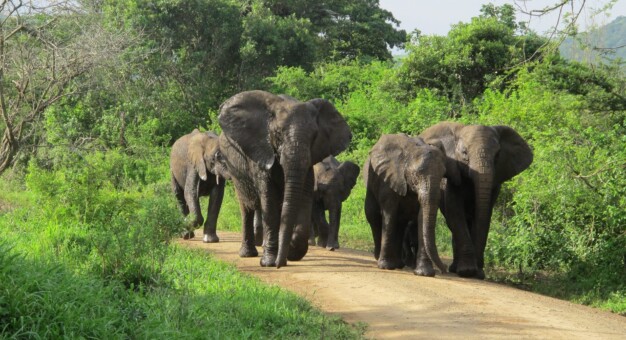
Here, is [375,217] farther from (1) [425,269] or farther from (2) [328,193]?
(2) [328,193]

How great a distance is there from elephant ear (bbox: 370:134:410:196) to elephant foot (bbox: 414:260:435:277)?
1066 mm

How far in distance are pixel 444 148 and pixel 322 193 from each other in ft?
9.48

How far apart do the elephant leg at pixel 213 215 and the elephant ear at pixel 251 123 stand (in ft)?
10.4

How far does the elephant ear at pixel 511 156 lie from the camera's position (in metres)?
13.2

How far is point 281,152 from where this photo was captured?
1116 centimetres

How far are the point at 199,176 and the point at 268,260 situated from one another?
4556 millimetres

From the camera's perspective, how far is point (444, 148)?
43.0 feet

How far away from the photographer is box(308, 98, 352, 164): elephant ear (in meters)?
11.6

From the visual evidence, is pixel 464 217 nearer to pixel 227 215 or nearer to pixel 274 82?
pixel 227 215

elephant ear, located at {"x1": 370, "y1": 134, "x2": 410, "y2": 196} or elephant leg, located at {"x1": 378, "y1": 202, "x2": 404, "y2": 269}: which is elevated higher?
elephant ear, located at {"x1": 370, "y1": 134, "x2": 410, "y2": 196}

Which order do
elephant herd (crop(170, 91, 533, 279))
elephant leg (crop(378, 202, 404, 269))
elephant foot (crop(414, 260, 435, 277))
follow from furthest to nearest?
elephant leg (crop(378, 202, 404, 269)) → elephant foot (crop(414, 260, 435, 277)) → elephant herd (crop(170, 91, 533, 279))

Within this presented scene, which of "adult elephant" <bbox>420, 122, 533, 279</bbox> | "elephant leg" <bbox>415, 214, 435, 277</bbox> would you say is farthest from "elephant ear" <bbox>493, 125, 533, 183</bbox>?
"elephant leg" <bbox>415, 214, 435, 277</bbox>

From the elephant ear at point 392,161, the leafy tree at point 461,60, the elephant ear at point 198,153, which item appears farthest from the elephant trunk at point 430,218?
the leafy tree at point 461,60

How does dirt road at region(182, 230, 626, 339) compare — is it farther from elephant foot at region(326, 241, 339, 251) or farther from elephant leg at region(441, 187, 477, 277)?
elephant foot at region(326, 241, 339, 251)
